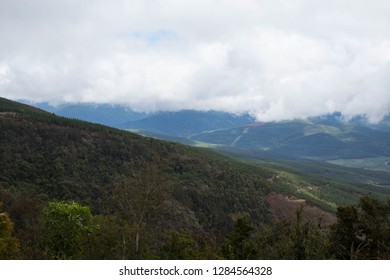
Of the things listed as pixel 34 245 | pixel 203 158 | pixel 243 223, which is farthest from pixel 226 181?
pixel 34 245

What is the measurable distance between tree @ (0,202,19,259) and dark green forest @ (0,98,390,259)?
149 mm

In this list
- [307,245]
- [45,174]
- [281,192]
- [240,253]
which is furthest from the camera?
[281,192]

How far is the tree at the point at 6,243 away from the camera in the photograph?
40303 mm

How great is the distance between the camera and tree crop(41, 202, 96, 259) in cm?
4940

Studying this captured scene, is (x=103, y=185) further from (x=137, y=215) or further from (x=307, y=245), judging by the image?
(x=307, y=245)

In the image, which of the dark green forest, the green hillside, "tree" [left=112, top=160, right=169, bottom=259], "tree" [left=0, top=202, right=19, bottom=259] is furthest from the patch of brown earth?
"tree" [left=112, top=160, right=169, bottom=259]

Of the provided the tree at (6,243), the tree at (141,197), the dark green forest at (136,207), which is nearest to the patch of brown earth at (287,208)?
the dark green forest at (136,207)

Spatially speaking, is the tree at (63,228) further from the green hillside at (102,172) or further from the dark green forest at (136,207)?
the green hillside at (102,172)

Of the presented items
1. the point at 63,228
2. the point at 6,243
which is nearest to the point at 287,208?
the point at 63,228

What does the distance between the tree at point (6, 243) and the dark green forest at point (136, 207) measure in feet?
0.49

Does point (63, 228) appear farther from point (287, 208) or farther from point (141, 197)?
point (287, 208)

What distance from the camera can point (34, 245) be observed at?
1663 inches

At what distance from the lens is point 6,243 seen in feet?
148
